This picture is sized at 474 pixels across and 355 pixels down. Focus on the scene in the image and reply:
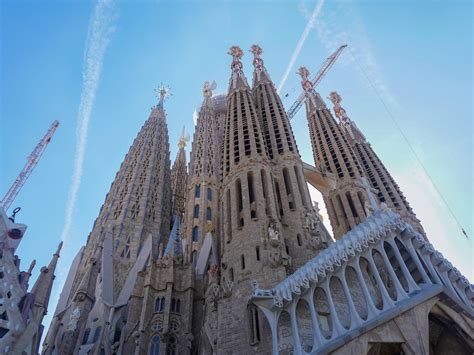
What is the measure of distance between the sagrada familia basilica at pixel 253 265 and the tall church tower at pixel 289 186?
11 cm

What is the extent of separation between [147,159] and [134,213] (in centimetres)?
837

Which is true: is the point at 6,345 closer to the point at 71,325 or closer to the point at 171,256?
the point at 71,325

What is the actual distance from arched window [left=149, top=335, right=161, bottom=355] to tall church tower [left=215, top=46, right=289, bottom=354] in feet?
17.4

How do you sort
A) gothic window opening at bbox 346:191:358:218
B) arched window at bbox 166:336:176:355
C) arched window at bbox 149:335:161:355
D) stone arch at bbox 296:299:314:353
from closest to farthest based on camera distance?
stone arch at bbox 296:299:314:353
arched window at bbox 149:335:161:355
arched window at bbox 166:336:176:355
gothic window opening at bbox 346:191:358:218

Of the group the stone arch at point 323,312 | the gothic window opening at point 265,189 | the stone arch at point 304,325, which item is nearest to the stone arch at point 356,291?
the stone arch at point 323,312

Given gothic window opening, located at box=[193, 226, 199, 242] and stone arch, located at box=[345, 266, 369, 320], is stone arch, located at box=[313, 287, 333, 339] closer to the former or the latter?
stone arch, located at box=[345, 266, 369, 320]

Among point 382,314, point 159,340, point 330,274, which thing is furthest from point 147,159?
point 382,314

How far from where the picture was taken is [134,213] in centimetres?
3569

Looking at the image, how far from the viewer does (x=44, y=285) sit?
23719 mm

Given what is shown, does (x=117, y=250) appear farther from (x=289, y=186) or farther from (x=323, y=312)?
(x=323, y=312)

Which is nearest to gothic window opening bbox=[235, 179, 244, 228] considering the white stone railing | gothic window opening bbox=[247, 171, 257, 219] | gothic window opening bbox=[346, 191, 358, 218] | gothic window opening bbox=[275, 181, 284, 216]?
gothic window opening bbox=[247, 171, 257, 219]

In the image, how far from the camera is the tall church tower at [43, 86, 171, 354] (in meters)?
25.8

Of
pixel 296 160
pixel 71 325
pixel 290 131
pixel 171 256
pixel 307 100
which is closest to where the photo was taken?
pixel 71 325

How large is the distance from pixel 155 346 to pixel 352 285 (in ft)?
39.9
